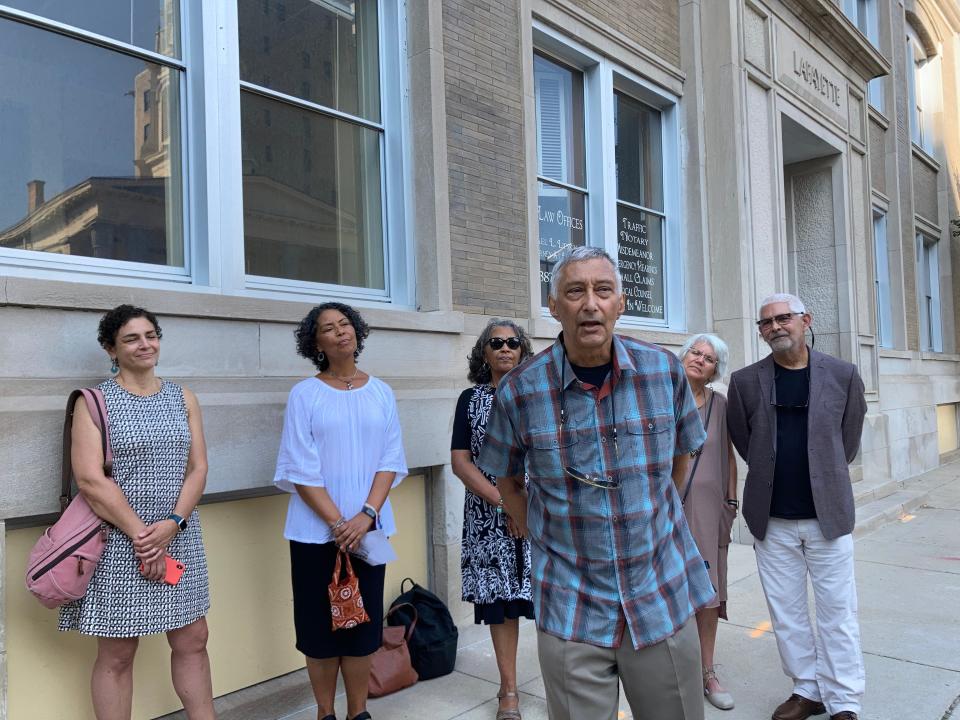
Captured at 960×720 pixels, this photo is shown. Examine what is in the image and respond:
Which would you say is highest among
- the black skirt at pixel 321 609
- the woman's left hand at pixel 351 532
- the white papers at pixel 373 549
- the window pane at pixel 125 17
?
the window pane at pixel 125 17

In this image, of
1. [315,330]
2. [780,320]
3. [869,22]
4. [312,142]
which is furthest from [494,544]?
[869,22]

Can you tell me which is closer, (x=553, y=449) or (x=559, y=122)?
(x=553, y=449)

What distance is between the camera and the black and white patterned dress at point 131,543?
3119 mm

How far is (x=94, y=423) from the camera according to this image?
317 centimetres

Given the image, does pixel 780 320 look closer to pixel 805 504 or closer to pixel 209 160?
pixel 805 504

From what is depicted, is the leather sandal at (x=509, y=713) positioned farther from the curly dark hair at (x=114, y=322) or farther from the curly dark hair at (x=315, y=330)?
the curly dark hair at (x=114, y=322)

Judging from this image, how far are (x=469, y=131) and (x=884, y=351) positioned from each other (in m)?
9.29

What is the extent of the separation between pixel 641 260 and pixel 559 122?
1.70m

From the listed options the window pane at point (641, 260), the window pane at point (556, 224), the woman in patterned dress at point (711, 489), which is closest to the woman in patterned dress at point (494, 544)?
the woman in patterned dress at point (711, 489)

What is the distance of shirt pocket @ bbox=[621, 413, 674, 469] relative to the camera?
220 centimetres

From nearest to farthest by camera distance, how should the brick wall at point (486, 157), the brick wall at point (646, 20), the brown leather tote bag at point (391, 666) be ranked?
the brown leather tote bag at point (391, 666)
the brick wall at point (486, 157)
the brick wall at point (646, 20)

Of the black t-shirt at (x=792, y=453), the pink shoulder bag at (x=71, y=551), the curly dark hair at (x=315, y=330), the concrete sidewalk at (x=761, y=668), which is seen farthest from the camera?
the concrete sidewalk at (x=761, y=668)

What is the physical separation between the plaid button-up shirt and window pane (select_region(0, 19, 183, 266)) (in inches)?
109

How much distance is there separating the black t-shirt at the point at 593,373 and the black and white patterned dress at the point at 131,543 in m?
1.95
